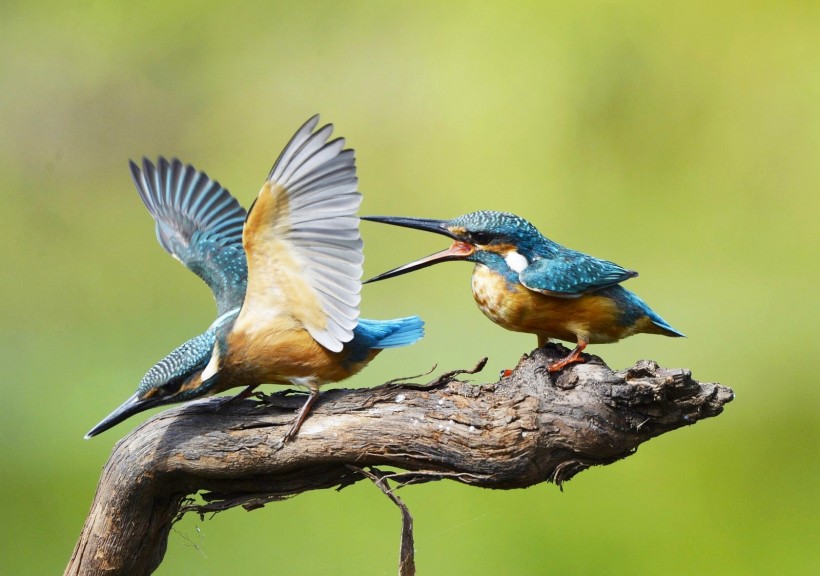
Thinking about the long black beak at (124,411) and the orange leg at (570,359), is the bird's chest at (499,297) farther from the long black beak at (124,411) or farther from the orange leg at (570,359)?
the long black beak at (124,411)

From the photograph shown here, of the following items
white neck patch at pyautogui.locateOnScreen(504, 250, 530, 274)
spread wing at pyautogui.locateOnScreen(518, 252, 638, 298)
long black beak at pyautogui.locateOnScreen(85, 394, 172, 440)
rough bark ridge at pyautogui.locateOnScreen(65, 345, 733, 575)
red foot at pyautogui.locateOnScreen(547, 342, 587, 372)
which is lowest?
rough bark ridge at pyautogui.locateOnScreen(65, 345, 733, 575)

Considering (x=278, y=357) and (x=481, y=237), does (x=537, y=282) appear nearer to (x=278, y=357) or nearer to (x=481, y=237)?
(x=481, y=237)

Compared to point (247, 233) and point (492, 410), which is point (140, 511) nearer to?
point (247, 233)

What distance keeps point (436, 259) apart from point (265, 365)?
0.36m

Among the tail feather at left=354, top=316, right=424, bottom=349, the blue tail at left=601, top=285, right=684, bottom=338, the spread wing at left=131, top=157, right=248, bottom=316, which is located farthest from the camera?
the spread wing at left=131, top=157, right=248, bottom=316

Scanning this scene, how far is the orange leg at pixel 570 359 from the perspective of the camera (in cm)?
152

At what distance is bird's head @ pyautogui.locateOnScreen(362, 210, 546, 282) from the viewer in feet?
5.08

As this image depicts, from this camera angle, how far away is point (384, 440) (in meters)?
1.58

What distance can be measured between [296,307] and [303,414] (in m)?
0.19

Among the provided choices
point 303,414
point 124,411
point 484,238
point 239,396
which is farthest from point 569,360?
point 124,411

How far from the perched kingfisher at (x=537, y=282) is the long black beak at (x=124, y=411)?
1.46ft

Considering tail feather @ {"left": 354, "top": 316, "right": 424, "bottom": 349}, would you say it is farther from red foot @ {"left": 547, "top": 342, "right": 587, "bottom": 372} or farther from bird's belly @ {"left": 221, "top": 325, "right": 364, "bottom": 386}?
red foot @ {"left": 547, "top": 342, "right": 587, "bottom": 372}

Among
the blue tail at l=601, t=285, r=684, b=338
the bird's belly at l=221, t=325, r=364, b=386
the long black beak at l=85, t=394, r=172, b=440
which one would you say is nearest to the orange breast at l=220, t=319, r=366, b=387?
the bird's belly at l=221, t=325, r=364, b=386

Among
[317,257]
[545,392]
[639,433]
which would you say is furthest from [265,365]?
[639,433]
